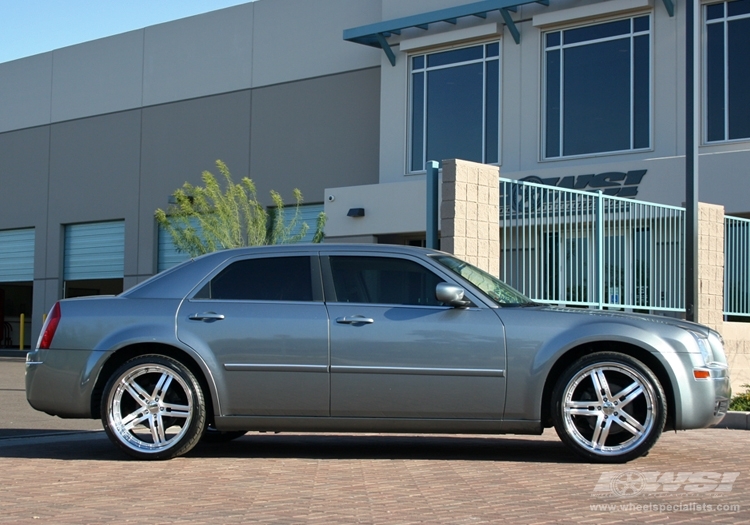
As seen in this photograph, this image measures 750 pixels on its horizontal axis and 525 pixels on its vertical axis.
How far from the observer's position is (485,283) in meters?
7.89

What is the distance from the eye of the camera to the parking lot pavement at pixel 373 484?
540 centimetres

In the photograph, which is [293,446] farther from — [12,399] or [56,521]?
[12,399]

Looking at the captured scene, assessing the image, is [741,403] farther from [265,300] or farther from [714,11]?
[714,11]

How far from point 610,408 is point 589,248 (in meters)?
5.57

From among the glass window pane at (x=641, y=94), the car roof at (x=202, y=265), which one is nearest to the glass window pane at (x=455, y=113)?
the glass window pane at (x=641, y=94)

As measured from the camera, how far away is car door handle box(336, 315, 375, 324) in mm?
7441

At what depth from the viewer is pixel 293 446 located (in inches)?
344

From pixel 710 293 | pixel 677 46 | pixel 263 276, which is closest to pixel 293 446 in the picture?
pixel 263 276

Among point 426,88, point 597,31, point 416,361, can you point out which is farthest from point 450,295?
point 426,88

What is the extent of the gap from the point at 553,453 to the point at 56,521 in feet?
13.6

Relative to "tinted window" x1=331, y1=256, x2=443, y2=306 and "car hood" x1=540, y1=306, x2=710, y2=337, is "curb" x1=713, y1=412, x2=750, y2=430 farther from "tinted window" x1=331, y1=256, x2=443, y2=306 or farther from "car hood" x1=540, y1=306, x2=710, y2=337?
"tinted window" x1=331, y1=256, x2=443, y2=306

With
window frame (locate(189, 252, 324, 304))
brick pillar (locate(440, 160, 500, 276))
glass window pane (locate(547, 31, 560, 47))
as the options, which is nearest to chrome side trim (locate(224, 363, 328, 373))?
window frame (locate(189, 252, 324, 304))

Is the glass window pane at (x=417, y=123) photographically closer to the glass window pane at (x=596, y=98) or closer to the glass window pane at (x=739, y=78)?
the glass window pane at (x=596, y=98)

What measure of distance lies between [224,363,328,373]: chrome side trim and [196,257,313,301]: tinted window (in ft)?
1.73
